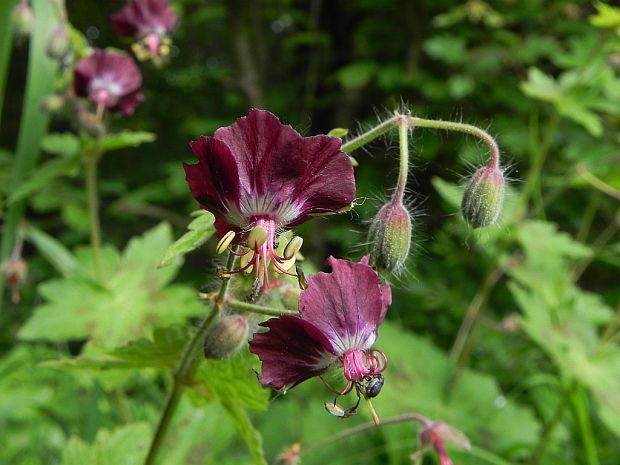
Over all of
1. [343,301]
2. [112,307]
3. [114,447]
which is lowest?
[112,307]

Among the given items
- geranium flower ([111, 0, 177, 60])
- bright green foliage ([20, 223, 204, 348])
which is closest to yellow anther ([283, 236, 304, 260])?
bright green foliage ([20, 223, 204, 348])

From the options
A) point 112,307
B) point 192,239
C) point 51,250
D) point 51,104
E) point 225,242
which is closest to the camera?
point 225,242

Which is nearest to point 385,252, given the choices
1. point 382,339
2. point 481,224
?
point 481,224

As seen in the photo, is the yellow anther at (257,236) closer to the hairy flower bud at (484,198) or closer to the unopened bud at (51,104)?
the hairy flower bud at (484,198)

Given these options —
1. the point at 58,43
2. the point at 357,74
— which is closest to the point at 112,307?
the point at 58,43

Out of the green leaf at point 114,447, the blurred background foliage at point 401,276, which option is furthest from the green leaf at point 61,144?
the green leaf at point 114,447

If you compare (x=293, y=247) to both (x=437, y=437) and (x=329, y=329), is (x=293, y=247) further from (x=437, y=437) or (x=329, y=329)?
(x=437, y=437)
